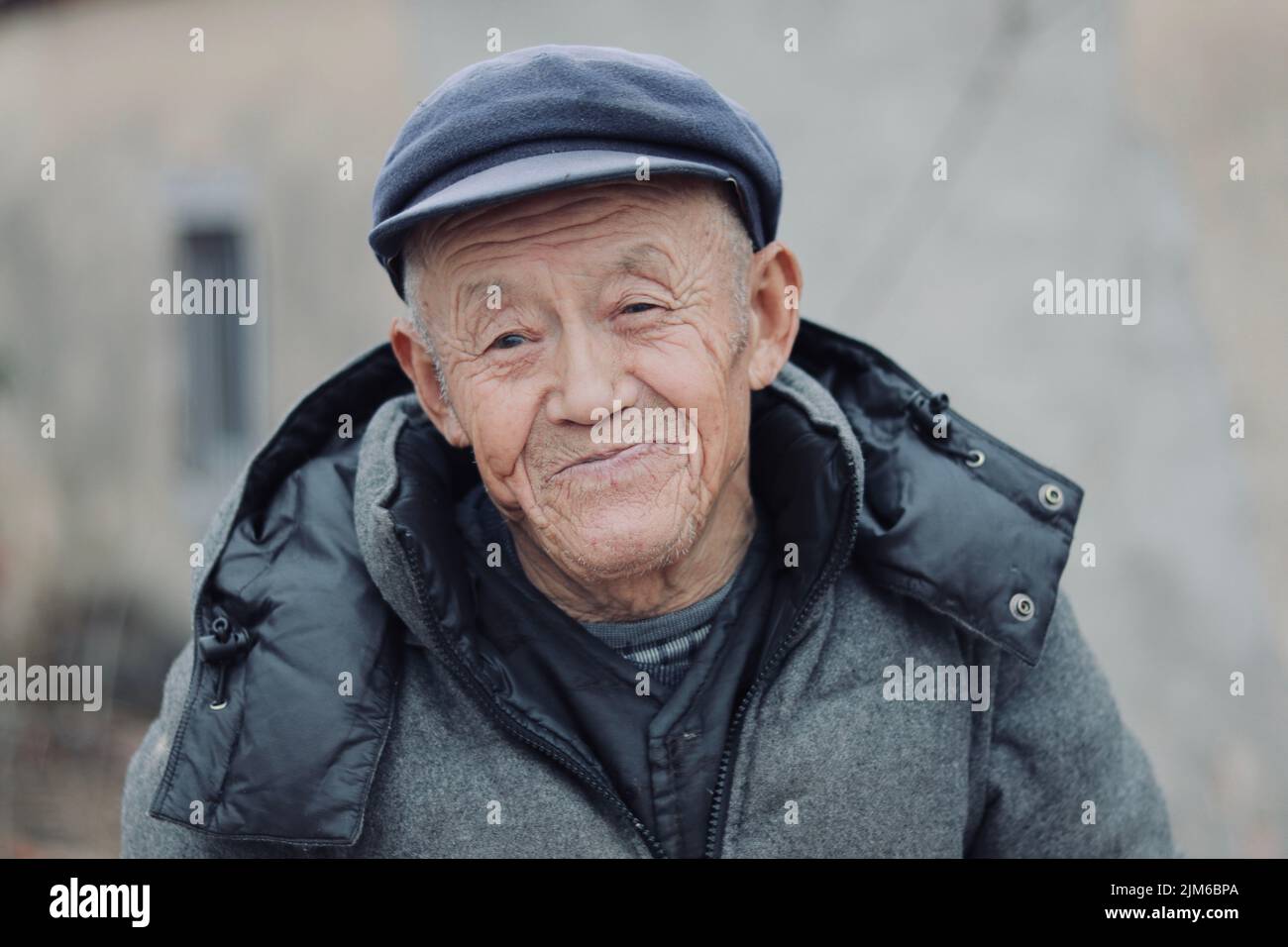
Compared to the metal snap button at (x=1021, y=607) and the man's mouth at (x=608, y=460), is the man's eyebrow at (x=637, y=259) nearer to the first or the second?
the man's mouth at (x=608, y=460)

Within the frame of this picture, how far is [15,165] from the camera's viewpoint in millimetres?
7945

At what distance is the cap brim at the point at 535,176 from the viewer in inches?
64.5

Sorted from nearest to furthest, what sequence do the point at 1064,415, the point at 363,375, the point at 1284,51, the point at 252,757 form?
1. the point at 252,757
2. the point at 363,375
3. the point at 1284,51
4. the point at 1064,415

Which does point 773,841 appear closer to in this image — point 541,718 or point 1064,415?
point 541,718

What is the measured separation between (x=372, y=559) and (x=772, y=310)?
0.75 m

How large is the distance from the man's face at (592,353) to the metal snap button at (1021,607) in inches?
19.5

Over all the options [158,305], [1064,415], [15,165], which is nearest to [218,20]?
[158,305]

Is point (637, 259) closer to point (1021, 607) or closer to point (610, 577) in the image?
point (610, 577)

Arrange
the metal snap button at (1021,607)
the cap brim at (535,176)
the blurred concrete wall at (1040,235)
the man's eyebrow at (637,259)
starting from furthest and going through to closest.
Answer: the blurred concrete wall at (1040,235)
the metal snap button at (1021,607)
the man's eyebrow at (637,259)
the cap brim at (535,176)

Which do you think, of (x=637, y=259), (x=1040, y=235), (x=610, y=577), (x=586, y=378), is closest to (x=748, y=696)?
(x=610, y=577)

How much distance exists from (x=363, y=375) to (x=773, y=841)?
1.03 meters

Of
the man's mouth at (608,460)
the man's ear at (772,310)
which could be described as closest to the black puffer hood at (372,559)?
the man's ear at (772,310)

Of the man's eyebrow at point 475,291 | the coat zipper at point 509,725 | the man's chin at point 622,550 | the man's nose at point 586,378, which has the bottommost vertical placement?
→ the coat zipper at point 509,725

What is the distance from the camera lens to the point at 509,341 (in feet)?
5.83
